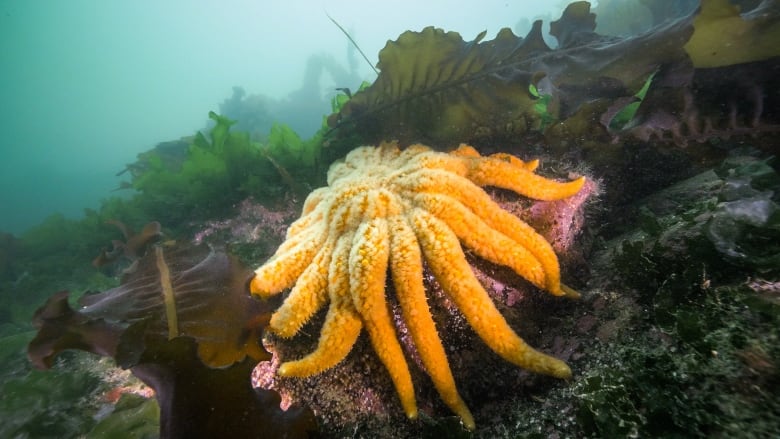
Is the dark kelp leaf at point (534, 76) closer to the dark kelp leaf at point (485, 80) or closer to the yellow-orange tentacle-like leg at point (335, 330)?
the dark kelp leaf at point (485, 80)

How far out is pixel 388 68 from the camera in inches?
139

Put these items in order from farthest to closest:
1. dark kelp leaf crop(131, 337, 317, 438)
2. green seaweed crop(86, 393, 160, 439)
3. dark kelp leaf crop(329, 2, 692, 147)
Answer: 1. dark kelp leaf crop(329, 2, 692, 147)
2. green seaweed crop(86, 393, 160, 439)
3. dark kelp leaf crop(131, 337, 317, 438)

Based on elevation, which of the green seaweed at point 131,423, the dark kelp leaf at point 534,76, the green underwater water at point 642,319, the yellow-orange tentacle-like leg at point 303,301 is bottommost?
the green seaweed at point 131,423

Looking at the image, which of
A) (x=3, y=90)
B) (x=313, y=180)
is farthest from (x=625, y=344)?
A: (x=3, y=90)

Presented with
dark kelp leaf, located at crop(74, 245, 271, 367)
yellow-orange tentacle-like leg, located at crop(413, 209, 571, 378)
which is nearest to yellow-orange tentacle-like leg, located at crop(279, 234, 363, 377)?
dark kelp leaf, located at crop(74, 245, 271, 367)

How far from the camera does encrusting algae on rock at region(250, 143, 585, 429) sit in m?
Answer: 1.84

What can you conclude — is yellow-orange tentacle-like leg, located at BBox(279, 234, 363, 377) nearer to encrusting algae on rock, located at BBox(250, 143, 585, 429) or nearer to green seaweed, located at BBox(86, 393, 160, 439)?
encrusting algae on rock, located at BBox(250, 143, 585, 429)

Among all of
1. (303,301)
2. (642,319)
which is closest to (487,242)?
(642,319)

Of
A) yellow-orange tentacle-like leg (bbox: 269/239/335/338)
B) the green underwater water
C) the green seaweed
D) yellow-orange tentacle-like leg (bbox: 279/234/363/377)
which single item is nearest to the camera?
the green underwater water

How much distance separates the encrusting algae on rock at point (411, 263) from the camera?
1843mm

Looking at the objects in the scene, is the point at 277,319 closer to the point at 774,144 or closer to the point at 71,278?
the point at 774,144

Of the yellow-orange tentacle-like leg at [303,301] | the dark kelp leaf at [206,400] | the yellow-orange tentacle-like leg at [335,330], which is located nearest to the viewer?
the dark kelp leaf at [206,400]

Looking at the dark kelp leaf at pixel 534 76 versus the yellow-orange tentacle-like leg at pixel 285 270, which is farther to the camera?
the dark kelp leaf at pixel 534 76

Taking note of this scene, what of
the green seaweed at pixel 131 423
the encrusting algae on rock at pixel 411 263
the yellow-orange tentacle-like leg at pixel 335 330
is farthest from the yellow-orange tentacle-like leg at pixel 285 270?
the green seaweed at pixel 131 423
